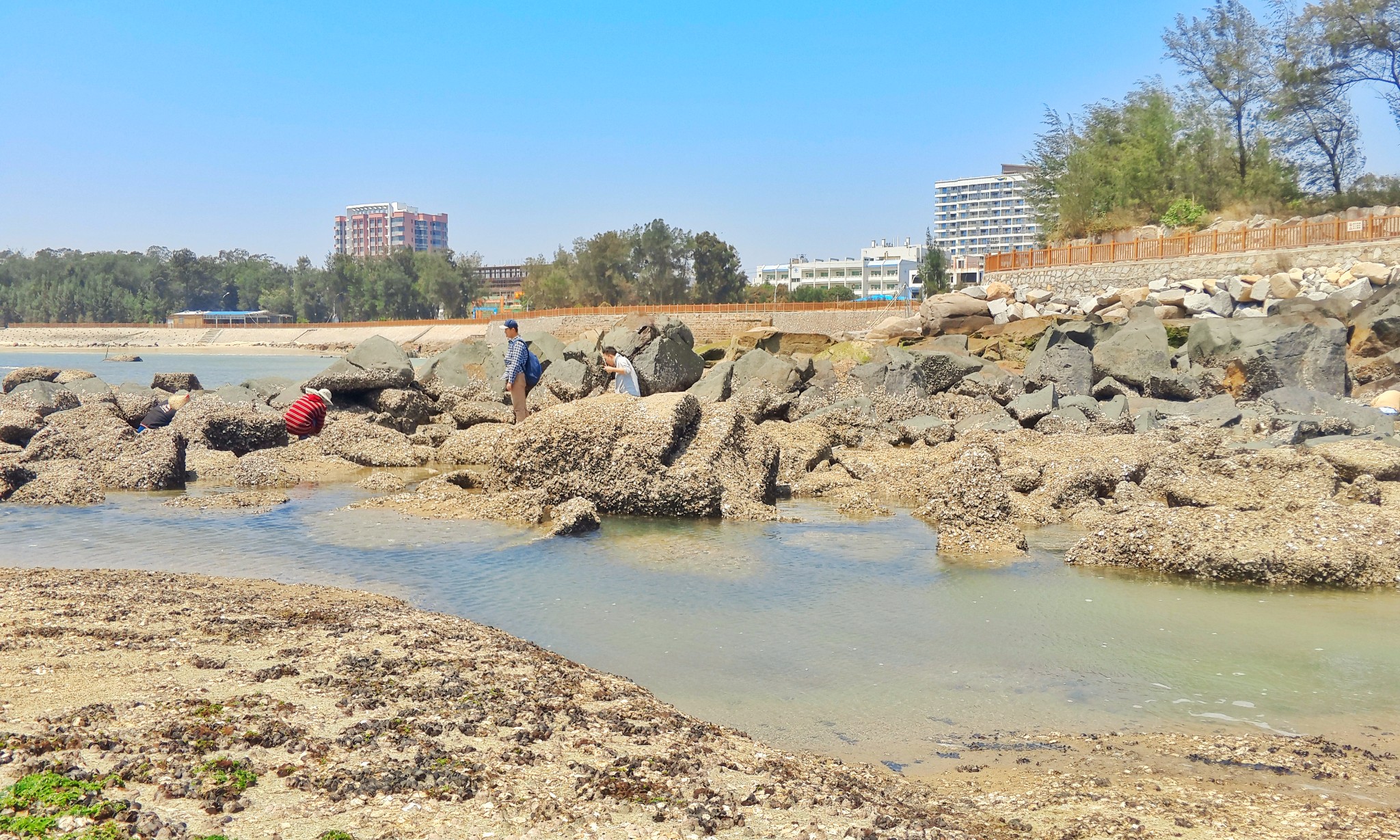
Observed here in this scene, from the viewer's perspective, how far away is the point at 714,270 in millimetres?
90312

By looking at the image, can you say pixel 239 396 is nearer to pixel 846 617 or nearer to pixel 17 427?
pixel 17 427

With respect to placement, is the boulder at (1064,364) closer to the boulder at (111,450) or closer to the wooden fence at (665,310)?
the boulder at (111,450)

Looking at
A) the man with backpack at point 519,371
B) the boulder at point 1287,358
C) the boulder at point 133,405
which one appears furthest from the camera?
the boulder at point 1287,358

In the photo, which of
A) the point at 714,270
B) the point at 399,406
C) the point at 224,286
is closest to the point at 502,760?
the point at 399,406

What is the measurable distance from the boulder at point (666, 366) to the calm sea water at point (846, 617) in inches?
352

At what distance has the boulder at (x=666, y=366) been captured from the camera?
62.3 ft

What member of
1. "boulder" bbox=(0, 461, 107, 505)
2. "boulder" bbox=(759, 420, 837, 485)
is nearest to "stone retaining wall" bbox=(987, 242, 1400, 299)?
"boulder" bbox=(759, 420, 837, 485)

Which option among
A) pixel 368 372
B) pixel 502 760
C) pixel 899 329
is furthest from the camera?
pixel 899 329

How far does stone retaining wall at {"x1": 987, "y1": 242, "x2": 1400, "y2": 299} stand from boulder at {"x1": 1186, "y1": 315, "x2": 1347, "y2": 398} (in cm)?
844

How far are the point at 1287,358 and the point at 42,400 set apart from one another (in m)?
21.3

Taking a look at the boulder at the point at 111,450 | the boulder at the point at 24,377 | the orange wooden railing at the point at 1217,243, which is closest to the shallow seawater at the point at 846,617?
the boulder at the point at 111,450

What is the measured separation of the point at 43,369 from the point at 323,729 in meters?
26.4

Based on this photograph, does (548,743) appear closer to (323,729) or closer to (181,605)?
(323,729)

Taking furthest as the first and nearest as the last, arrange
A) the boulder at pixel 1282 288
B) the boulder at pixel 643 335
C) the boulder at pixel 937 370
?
1. the boulder at pixel 1282 288
2. the boulder at pixel 643 335
3. the boulder at pixel 937 370
